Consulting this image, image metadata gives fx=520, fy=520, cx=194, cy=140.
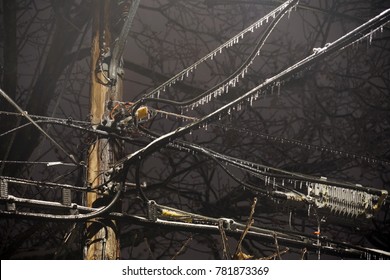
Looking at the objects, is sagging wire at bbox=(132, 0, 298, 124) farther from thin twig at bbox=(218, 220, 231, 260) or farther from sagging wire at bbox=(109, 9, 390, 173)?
thin twig at bbox=(218, 220, 231, 260)

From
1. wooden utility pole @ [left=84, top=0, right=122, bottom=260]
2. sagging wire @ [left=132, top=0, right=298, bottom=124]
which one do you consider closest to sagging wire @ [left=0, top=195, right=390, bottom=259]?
wooden utility pole @ [left=84, top=0, right=122, bottom=260]

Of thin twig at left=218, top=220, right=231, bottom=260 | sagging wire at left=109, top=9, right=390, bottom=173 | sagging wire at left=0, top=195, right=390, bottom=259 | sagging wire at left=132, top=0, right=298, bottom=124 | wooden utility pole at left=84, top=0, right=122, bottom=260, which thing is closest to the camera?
sagging wire at left=109, top=9, right=390, bottom=173

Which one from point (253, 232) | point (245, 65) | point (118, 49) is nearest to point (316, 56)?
point (245, 65)

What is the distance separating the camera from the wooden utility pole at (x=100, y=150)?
14.5 feet

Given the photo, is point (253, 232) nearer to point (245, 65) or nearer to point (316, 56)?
point (245, 65)

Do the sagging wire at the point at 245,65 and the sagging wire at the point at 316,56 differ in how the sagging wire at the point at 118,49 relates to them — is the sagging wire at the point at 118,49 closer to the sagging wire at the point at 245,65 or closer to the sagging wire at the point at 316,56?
the sagging wire at the point at 245,65

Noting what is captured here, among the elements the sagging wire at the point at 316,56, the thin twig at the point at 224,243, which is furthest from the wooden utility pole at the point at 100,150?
the sagging wire at the point at 316,56

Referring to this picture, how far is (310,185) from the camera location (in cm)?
482

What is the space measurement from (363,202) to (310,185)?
0.50 m

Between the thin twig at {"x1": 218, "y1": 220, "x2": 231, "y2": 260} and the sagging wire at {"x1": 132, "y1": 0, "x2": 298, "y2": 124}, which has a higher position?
the sagging wire at {"x1": 132, "y1": 0, "x2": 298, "y2": 124}

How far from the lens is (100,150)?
4.66 m

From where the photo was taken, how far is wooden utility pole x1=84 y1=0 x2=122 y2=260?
4430 mm

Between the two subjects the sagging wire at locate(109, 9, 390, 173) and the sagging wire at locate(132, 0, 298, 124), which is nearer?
the sagging wire at locate(109, 9, 390, 173)
